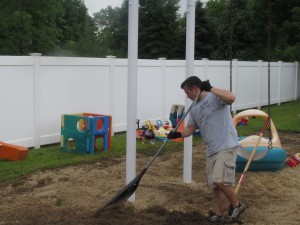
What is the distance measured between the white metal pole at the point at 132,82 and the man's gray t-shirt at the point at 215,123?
945mm

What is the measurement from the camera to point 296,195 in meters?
7.04

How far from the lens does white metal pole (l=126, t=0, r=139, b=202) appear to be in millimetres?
6102

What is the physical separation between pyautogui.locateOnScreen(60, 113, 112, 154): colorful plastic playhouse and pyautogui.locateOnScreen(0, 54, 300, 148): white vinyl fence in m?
0.69

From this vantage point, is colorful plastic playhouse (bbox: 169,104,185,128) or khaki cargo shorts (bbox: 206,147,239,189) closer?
khaki cargo shorts (bbox: 206,147,239,189)

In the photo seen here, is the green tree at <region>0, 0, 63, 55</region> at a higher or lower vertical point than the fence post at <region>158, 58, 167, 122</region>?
higher

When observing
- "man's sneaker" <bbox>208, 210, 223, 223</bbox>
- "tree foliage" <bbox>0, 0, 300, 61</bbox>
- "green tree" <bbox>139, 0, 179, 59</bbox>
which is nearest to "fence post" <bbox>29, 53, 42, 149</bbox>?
"man's sneaker" <bbox>208, 210, 223, 223</bbox>

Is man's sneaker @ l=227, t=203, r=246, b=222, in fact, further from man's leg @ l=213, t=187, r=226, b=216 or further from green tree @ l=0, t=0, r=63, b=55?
green tree @ l=0, t=0, r=63, b=55

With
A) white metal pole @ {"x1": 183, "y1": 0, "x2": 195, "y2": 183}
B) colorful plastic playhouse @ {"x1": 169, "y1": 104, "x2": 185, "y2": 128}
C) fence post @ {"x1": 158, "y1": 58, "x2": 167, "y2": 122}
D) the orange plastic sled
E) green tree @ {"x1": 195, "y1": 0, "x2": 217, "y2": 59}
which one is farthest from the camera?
green tree @ {"x1": 195, "y1": 0, "x2": 217, "y2": 59}

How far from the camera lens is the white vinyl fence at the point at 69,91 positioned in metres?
9.80

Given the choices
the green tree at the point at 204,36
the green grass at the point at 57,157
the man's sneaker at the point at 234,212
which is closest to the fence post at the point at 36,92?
the green grass at the point at 57,157

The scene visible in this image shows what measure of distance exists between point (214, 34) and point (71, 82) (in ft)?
98.0

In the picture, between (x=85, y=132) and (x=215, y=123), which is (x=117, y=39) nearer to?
(x=85, y=132)

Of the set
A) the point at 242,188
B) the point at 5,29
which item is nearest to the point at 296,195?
the point at 242,188

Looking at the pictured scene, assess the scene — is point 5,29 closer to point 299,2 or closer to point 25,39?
point 25,39
